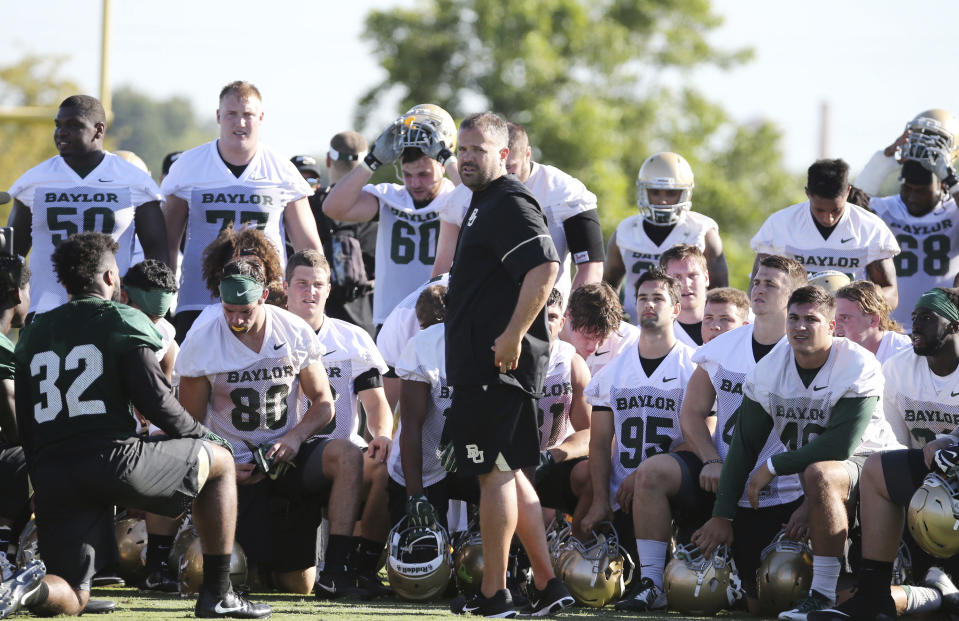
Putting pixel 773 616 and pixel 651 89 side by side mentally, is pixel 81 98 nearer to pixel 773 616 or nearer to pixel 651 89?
pixel 773 616

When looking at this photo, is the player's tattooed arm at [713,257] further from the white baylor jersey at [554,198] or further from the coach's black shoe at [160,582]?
the coach's black shoe at [160,582]

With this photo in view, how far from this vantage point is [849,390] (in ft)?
19.3

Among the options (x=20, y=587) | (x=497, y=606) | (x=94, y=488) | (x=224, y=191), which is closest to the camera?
(x=20, y=587)

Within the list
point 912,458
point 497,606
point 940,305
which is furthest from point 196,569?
point 940,305

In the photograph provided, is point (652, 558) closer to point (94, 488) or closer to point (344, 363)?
point (344, 363)

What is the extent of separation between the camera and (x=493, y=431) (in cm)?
554

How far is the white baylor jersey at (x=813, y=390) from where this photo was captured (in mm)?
5910

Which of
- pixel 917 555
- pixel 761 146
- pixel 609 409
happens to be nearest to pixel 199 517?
pixel 609 409

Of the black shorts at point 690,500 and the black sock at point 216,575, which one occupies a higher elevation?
the black shorts at point 690,500

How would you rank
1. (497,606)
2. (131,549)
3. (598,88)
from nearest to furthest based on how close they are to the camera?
(497,606) < (131,549) < (598,88)

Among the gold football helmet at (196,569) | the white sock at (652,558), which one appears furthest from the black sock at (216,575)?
the white sock at (652,558)

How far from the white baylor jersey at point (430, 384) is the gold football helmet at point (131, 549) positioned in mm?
1261

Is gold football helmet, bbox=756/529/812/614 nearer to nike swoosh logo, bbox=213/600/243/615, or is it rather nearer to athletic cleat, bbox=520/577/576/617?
athletic cleat, bbox=520/577/576/617

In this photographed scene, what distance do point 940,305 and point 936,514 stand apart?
1.16 m
